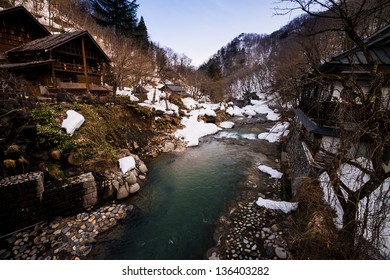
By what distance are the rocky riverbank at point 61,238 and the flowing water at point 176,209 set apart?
1.35 ft

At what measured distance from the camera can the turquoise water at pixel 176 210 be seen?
6110 millimetres

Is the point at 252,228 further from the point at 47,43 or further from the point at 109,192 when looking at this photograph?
the point at 47,43

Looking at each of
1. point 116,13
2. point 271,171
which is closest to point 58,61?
point 271,171

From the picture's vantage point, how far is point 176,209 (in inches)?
321

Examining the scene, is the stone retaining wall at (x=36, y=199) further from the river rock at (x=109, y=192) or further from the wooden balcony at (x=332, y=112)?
the wooden balcony at (x=332, y=112)

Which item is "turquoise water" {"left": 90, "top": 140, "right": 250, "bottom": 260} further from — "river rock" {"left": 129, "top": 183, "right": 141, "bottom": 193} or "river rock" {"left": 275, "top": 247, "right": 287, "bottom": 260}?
"river rock" {"left": 275, "top": 247, "right": 287, "bottom": 260}

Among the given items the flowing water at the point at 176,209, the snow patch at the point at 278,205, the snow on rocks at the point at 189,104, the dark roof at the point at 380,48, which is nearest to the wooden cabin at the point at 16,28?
the flowing water at the point at 176,209

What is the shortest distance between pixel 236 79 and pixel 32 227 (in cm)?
6727

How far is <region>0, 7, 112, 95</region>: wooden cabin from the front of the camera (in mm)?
14391

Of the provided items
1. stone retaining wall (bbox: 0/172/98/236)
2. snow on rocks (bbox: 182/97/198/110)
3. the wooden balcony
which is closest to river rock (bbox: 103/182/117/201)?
stone retaining wall (bbox: 0/172/98/236)

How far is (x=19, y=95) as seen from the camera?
381 inches

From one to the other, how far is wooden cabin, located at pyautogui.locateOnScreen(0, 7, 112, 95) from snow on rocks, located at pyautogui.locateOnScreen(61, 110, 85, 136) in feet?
19.4

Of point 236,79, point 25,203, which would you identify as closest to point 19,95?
point 25,203
